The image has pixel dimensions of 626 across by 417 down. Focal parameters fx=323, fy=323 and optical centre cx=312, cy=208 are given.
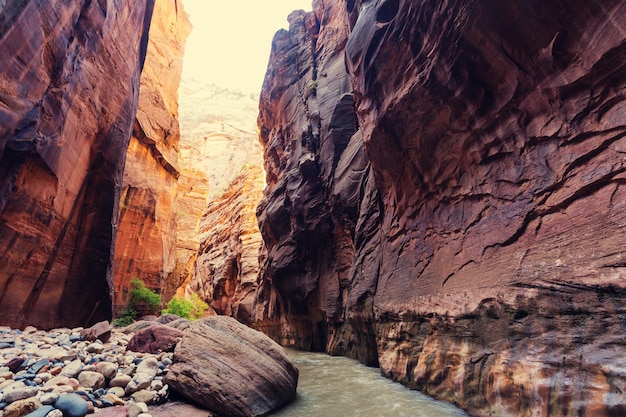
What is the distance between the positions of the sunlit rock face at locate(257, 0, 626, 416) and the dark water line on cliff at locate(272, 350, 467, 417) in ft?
1.38

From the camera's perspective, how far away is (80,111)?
34.9 feet

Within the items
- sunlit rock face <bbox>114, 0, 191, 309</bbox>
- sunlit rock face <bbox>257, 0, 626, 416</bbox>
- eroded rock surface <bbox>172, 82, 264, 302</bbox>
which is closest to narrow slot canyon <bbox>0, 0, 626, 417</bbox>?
sunlit rock face <bbox>257, 0, 626, 416</bbox>

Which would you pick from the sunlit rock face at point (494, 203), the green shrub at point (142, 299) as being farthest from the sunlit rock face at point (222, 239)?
the sunlit rock face at point (494, 203)

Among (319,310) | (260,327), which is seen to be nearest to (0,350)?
(319,310)

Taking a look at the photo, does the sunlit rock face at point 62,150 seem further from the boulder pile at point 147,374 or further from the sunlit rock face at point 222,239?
the sunlit rock face at point 222,239

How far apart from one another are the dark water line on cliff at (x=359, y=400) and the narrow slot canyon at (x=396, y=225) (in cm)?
10

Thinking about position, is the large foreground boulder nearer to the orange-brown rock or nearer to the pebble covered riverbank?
the pebble covered riverbank

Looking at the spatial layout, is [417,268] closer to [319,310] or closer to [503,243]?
[503,243]

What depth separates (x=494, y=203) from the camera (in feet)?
22.3

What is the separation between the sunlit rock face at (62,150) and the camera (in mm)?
7570

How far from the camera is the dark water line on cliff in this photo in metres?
5.49

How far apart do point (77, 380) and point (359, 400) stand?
4782mm

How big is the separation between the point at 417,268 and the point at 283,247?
39.5ft

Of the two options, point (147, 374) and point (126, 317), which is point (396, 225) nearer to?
point (147, 374)
